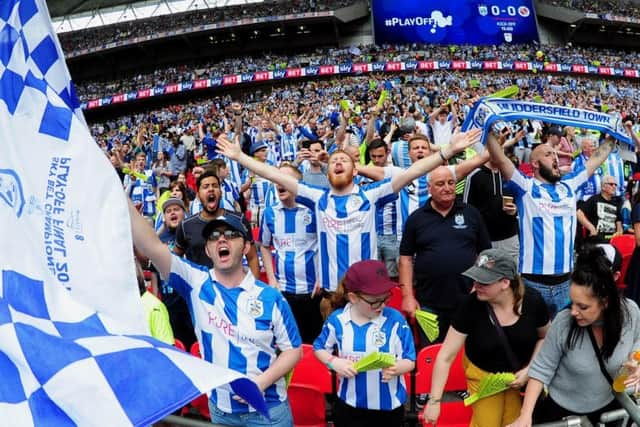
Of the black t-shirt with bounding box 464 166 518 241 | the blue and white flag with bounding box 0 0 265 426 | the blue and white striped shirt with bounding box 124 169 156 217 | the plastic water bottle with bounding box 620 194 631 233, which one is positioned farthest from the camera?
the blue and white striped shirt with bounding box 124 169 156 217

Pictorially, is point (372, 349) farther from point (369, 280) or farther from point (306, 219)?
point (306, 219)

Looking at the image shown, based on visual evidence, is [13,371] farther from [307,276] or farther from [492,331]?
[307,276]

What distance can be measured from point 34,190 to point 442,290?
9.14 feet

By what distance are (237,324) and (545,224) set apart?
2.62 meters

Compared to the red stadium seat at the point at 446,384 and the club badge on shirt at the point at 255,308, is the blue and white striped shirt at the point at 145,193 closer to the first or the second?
the red stadium seat at the point at 446,384

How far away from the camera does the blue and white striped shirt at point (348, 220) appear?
3984 mm

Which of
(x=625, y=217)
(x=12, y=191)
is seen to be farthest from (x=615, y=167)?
(x=12, y=191)

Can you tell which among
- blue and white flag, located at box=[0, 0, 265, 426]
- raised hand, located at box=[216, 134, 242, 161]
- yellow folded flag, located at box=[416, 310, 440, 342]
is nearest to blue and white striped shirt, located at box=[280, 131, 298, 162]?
raised hand, located at box=[216, 134, 242, 161]

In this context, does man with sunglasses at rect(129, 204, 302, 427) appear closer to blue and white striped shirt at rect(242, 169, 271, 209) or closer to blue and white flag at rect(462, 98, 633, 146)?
blue and white flag at rect(462, 98, 633, 146)

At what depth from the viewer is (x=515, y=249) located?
15.7 ft

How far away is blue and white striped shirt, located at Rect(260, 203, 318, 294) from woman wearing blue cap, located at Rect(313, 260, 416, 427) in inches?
56.5

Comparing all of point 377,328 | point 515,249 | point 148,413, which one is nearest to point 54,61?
point 148,413

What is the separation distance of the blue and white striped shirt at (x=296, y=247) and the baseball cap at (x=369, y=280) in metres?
1.54

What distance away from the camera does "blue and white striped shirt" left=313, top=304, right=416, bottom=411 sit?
2.95m
